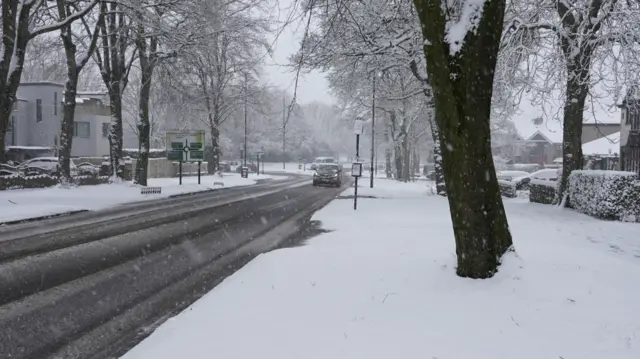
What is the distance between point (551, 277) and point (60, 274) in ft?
22.5

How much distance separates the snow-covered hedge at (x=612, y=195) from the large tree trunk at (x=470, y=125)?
35.5 feet

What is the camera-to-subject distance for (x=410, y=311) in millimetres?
4945

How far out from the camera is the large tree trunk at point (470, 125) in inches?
210

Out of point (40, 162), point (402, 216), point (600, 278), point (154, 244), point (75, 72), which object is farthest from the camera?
point (40, 162)

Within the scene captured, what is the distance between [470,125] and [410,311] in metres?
2.11

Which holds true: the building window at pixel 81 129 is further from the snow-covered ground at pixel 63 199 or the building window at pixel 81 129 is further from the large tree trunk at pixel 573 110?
the large tree trunk at pixel 573 110

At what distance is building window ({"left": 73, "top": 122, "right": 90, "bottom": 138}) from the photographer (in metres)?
44.5

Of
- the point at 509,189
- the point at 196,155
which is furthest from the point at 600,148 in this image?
the point at 196,155

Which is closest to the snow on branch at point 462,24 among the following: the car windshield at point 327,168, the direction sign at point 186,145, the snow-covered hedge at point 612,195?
the snow-covered hedge at point 612,195

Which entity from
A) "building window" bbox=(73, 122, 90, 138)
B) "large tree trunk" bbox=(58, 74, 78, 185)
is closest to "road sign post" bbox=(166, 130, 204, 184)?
"large tree trunk" bbox=(58, 74, 78, 185)

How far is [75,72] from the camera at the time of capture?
22.6 m

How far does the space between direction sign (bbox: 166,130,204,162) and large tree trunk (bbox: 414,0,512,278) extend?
26.7 m

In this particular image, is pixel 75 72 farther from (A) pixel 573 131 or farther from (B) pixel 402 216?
(A) pixel 573 131

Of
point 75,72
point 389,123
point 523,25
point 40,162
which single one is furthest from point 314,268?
point 389,123
